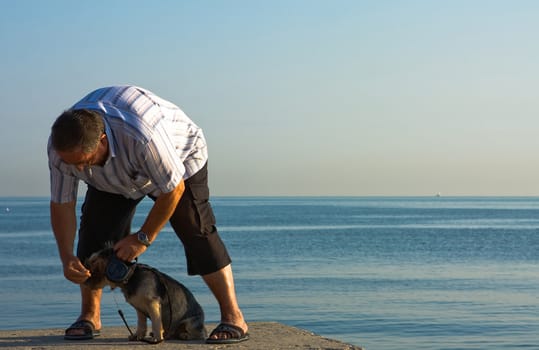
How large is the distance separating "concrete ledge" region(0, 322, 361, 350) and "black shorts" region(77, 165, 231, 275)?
0.54 meters

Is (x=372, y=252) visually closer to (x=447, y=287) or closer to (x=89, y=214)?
(x=447, y=287)

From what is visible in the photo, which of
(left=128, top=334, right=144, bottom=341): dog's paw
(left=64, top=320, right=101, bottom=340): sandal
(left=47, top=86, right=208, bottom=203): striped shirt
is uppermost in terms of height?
(left=47, top=86, right=208, bottom=203): striped shirt

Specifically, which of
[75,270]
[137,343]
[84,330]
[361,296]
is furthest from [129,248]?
[361,296]

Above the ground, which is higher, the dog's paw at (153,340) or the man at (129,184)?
the man at (129,184)

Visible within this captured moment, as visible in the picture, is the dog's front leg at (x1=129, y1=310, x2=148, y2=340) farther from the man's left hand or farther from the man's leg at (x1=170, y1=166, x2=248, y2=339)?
the man's left hand

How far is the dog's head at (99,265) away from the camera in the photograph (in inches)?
246

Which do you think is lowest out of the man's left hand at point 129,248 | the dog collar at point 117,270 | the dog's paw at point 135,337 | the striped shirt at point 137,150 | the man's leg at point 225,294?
the dog's paw at point 135,337

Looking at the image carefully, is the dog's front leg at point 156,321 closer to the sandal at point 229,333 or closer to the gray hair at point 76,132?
the sandal at point 229,333

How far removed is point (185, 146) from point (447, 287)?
13.8 m

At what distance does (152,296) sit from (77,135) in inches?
56.8

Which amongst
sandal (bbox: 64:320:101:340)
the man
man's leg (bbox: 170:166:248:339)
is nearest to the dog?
the man

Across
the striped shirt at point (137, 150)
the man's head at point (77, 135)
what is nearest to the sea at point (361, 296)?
the striped shirt at point (137, 150)

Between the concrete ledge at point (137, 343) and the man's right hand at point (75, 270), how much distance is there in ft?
1.86

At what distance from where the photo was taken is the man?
18.6 feet
